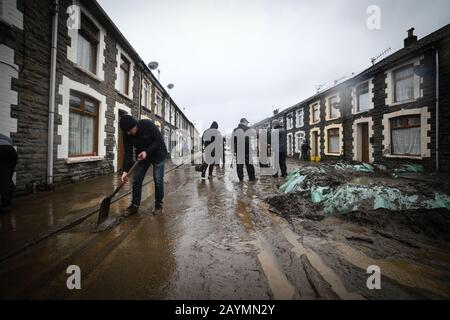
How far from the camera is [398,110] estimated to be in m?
10.1

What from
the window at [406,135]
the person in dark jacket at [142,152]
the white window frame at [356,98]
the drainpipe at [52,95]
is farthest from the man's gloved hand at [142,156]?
the white window frame at [356,98]

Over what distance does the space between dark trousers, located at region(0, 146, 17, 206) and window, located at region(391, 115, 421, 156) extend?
13.8 m

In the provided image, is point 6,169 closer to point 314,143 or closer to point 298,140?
point 314,143

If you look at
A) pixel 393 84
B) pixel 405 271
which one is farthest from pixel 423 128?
pixel 405 271

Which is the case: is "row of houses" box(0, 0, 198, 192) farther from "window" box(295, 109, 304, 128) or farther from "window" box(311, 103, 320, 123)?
"window" box(295, 109, 304, 128)

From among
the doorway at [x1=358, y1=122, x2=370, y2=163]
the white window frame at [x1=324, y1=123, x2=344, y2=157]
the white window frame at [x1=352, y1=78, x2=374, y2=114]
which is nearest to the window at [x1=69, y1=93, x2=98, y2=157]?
the white window frame at [x1=352, y1=78, x2=374, y2=114]

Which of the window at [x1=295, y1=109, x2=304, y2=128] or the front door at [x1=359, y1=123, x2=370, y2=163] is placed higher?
the window at [x1=295, y1=109, x2=304, y2=128]

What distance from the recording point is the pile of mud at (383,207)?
2.79 m

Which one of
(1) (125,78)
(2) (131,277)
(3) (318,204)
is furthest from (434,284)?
(1) (125,78)

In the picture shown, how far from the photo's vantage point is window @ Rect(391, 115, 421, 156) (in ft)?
31.0

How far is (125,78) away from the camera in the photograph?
10.2 metres

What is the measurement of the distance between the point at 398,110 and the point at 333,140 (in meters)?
5.69

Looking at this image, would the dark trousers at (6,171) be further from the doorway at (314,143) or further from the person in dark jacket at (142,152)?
the doorway at (314,143)
